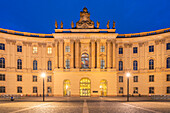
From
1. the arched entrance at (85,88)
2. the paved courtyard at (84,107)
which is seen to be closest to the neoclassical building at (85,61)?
the arched entrance at (85,88)

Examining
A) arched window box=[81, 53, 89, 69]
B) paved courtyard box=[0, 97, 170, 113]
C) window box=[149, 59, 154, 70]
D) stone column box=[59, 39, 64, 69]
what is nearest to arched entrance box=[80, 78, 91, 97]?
arched window box=[81, 53, 89, 69]

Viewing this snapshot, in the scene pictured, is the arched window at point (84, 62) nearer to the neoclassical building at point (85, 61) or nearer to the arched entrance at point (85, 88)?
the neoclassical building at point (85, 61)

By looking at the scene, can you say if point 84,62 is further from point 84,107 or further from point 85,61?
point 84,107

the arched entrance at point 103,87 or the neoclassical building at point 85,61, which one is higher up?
the neoclassical building at point 85,61

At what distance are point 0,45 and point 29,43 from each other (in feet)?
28.2

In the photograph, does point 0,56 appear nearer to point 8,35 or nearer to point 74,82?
point 8,35

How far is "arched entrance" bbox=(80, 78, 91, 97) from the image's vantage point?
55312mm

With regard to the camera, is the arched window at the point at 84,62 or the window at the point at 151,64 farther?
the arched window at the point at 84,62

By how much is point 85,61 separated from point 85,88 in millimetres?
8333

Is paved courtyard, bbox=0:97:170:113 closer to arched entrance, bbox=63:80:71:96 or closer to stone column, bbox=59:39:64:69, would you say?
arched entrance, bbox=63:80:71:96

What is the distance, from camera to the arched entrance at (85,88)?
55.3 m

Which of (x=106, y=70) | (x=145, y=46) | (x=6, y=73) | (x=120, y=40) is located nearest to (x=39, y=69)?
(x=6, y=73)

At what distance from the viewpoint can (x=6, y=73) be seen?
53812 millimetres

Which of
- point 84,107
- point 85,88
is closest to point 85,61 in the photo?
point 85,88
